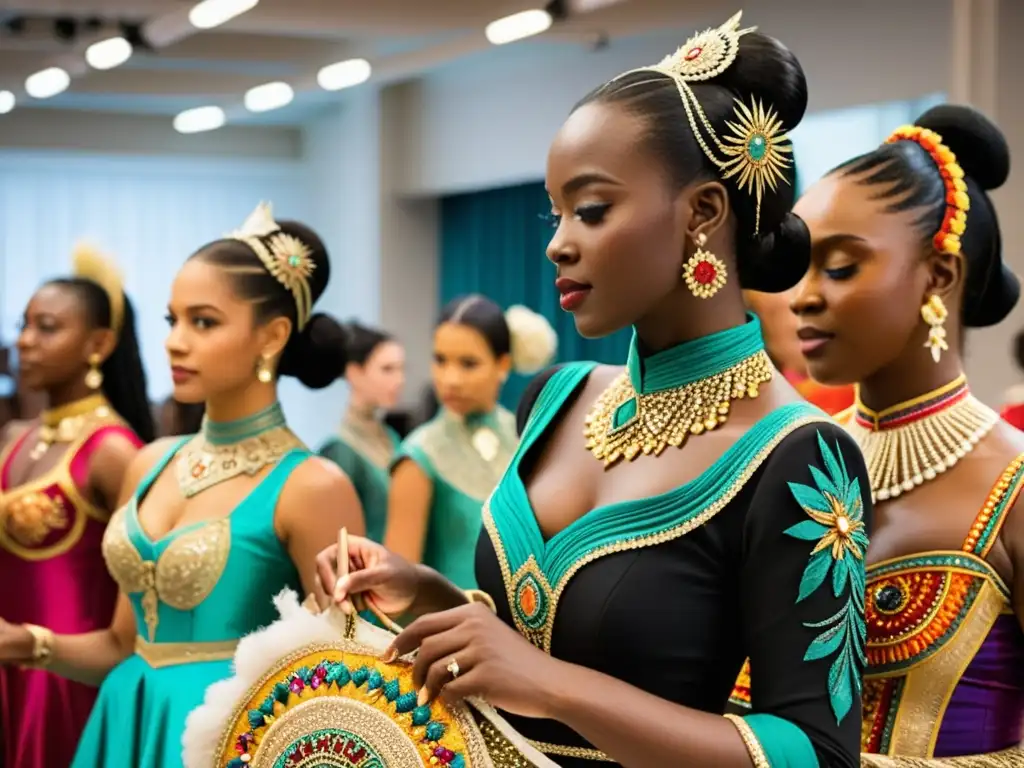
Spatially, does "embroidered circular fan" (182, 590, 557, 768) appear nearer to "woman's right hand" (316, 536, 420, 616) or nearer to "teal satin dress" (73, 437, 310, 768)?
"woman's right hand" (316, 536, 420, 616)

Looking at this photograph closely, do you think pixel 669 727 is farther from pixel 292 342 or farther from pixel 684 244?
pixel 292 342

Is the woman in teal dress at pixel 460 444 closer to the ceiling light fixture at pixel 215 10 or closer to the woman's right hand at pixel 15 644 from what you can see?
the woman's right hand at pixel 15 644

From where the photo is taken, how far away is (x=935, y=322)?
2.03 metres

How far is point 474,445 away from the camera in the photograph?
497 cm

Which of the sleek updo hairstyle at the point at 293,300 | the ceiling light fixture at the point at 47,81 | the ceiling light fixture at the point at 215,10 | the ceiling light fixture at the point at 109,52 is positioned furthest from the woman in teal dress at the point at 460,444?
the ceiling light fixture at the point at 47,81

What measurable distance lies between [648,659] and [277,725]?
1.36 ft

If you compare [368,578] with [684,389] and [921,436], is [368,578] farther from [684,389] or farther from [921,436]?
[921,436]

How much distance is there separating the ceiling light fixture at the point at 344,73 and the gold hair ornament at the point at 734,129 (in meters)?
7.17

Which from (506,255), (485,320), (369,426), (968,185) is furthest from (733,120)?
(506,255)

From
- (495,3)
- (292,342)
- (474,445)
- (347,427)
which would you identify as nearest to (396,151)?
(495,3)

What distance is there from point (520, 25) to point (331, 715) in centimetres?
613

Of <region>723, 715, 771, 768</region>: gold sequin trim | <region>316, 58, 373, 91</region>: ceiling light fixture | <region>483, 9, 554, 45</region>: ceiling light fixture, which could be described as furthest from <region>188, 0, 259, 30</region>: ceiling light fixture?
<region>723, 715, 771, 768</region>: gold sequin trim

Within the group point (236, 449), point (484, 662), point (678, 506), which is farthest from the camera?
point (236, 449)

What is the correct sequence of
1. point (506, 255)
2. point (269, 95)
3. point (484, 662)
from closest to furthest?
point (484, 662)
point (269, 95)
point (506, 255)
